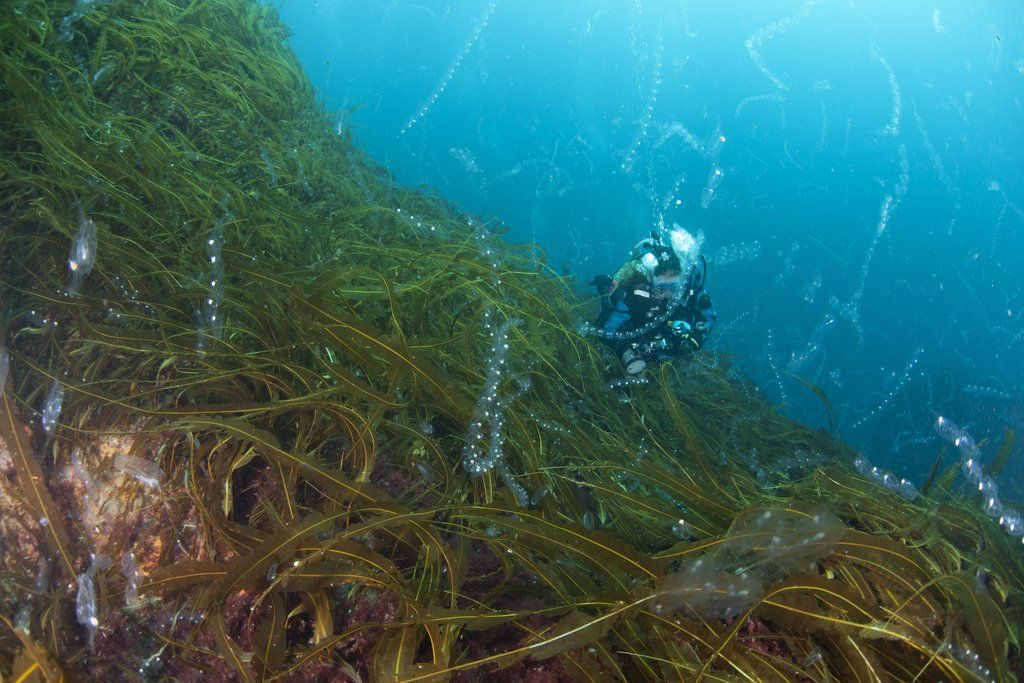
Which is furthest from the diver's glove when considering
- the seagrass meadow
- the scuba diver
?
the seagrass meadow

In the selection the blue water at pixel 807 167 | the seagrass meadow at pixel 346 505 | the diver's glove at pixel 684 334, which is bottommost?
the seagrass meadow at pixel 346 505

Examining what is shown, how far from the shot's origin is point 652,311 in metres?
5.85

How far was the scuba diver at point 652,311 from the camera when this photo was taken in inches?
224

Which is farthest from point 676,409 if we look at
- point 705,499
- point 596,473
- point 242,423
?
point 242,423

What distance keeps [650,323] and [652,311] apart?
0.50ft

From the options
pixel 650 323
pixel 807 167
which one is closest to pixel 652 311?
pixel 650 323

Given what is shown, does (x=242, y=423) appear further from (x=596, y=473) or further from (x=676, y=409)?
(x=676, y=409)

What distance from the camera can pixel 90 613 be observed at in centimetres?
141

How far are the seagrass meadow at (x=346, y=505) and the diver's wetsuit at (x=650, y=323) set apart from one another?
8.77ft

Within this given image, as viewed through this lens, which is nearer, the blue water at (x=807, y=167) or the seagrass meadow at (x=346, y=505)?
the seagrass meadow at (x=346, y=505)

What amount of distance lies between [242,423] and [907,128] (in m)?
48.2

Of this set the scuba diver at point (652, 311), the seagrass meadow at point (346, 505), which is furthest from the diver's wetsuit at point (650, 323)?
the seagrass meadow at point (346, 505)

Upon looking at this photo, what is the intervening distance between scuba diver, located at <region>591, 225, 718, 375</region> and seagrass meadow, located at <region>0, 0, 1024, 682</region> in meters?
2.69

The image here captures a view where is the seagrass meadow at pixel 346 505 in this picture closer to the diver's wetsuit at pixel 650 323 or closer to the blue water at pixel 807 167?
the diver's wetsuit at pixel 650 323
